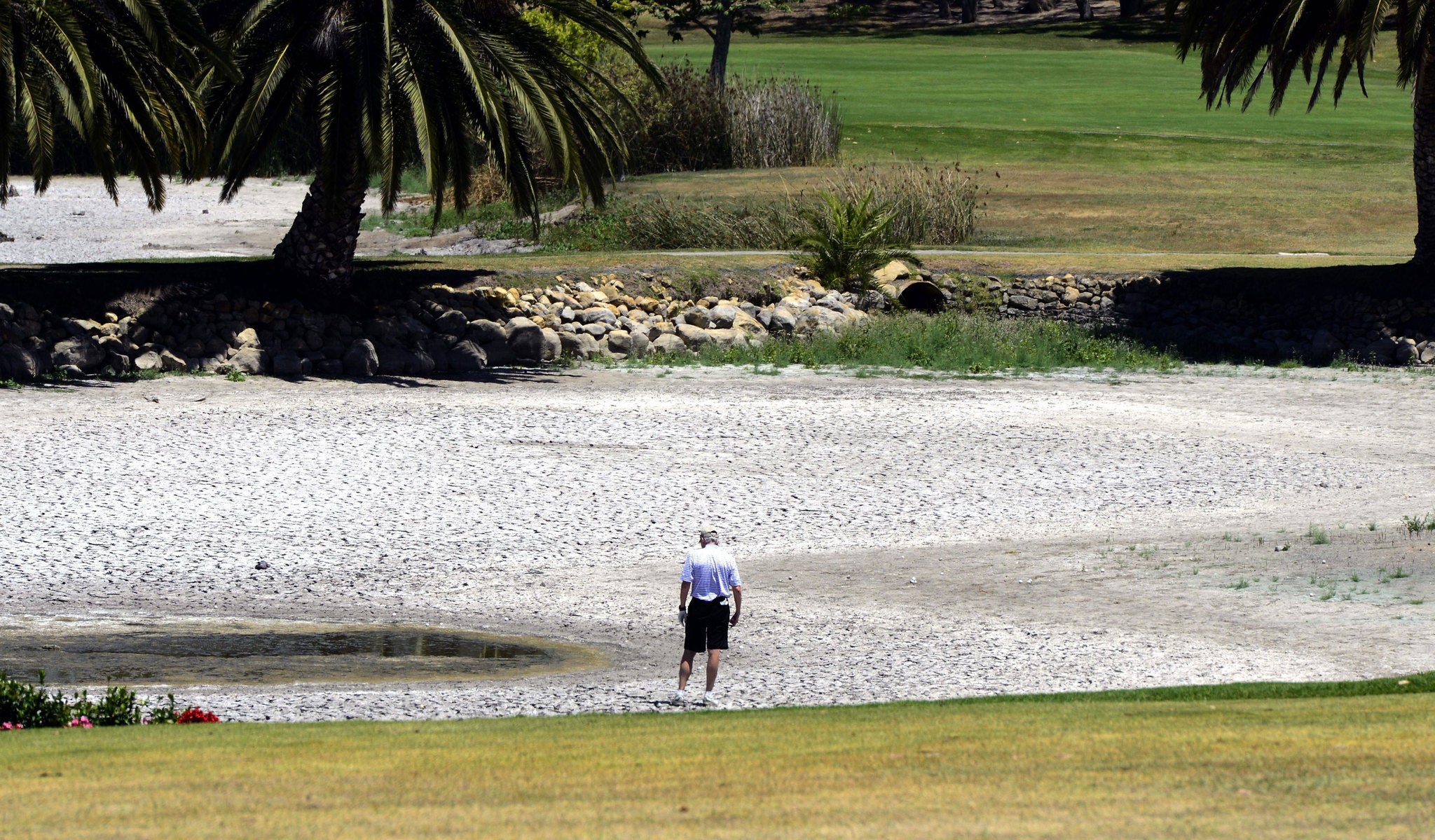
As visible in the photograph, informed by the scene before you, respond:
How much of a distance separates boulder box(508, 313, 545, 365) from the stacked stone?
0.6 inches

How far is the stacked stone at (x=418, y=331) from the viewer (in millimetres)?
21156

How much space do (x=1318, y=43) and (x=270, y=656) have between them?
20335mm

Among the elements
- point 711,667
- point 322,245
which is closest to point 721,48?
point 322,245

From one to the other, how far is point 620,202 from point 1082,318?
11934 mm

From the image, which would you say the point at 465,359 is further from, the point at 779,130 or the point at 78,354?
the point at 779,130

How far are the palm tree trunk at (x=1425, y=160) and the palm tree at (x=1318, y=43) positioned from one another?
11 millimetres

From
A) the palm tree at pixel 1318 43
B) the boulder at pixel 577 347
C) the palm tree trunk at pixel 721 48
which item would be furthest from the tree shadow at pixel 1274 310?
the palm tree trunk at pixel 721 48

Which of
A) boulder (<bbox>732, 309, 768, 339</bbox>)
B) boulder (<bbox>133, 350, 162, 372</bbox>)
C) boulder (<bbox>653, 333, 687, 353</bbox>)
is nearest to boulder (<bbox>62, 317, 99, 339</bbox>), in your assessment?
boulder (<bbox>133, 350, 162, 372</bbox>)

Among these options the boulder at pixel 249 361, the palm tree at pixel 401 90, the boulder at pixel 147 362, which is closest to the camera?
the palm tree at pixel 401 90

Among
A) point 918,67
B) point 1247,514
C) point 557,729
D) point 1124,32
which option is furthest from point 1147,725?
point 1124,32

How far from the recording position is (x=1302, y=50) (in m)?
25.2

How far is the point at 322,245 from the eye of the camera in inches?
909

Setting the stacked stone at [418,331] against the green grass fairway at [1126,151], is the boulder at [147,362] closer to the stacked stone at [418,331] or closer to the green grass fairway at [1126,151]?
the stacked stone at [418,331]

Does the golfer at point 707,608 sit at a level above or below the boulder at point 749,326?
above
